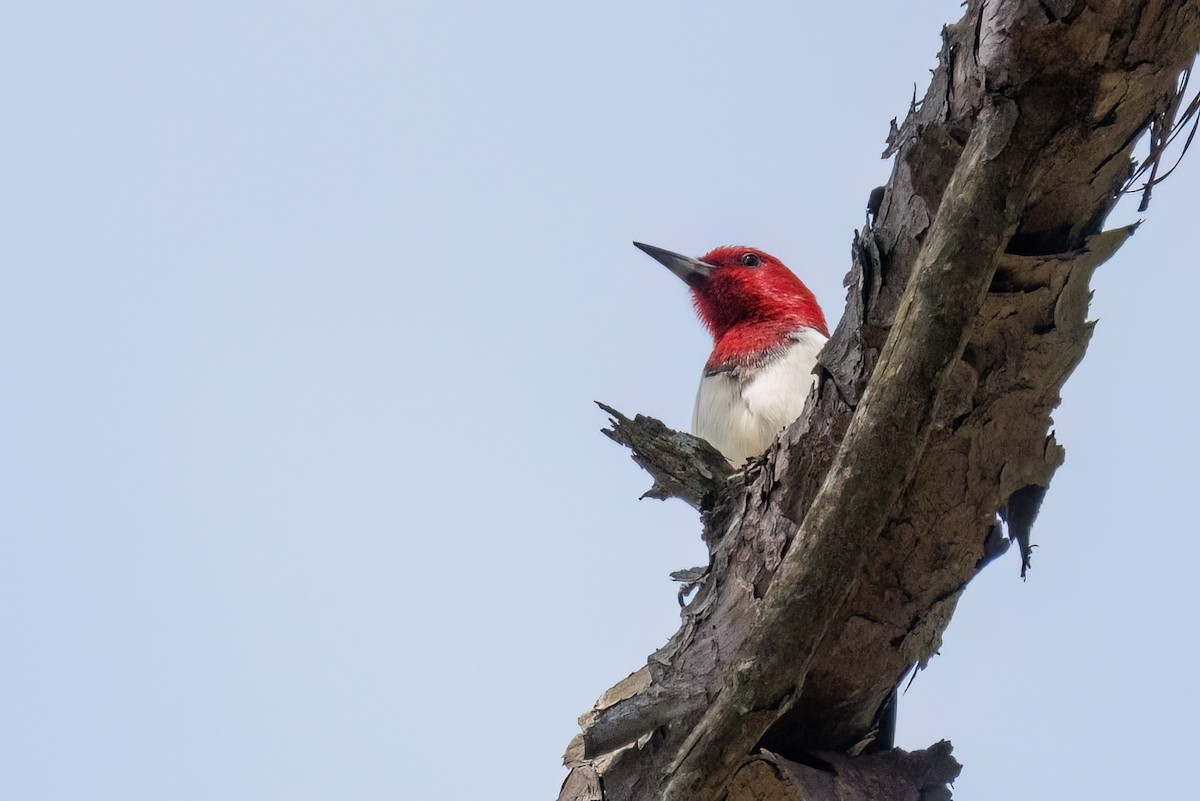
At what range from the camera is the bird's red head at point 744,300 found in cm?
575

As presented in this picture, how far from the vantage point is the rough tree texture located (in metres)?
2.50

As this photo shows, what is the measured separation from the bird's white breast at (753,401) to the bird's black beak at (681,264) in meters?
1.27

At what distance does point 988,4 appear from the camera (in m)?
2.63

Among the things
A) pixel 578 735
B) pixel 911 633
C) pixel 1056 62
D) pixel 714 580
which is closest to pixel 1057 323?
pixel 1056 62

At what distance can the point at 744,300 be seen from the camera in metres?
6.32

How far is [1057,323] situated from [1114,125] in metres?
0.47

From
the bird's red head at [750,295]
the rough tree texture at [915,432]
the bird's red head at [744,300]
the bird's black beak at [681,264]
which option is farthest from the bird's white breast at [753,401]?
the rough tree texture at [915,432]

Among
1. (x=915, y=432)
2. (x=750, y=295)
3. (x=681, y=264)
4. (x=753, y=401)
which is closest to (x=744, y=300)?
(x=750, y=295)

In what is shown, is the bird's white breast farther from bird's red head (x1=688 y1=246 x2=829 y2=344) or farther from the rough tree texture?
the rough tree texture

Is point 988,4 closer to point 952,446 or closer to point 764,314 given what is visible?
point 952,446

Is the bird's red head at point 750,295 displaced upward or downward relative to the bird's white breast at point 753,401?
upward

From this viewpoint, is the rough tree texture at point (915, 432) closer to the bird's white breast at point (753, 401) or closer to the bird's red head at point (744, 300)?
the bird's white breast at point (753, 401)

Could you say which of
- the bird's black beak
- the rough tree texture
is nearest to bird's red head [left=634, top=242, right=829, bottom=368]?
the bird's black beak

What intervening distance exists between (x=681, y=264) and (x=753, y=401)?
1.87 metres
